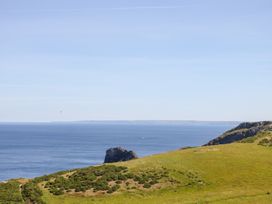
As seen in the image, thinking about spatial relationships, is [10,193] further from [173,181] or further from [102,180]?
[173,181]

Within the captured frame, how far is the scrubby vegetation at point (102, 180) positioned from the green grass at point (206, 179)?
1.31 metres

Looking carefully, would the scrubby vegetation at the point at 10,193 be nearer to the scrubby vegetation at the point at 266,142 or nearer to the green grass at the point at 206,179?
the green grass at the point at 206,179

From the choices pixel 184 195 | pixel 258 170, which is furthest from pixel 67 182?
pixel 258 170

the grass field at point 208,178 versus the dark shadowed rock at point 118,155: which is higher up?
the grass field at point 208,178

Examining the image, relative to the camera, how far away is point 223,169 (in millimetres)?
50844

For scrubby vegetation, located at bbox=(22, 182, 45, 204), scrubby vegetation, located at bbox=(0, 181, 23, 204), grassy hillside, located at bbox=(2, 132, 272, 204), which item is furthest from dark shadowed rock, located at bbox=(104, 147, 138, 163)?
scrubby vegetation, located at bbox=(22, 182, 45, 204)

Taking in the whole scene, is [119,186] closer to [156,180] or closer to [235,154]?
[156,180]

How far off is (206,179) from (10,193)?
2363cm

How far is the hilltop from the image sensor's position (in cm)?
4319

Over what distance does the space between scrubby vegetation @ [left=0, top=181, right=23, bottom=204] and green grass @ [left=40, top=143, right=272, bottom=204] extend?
3.17m

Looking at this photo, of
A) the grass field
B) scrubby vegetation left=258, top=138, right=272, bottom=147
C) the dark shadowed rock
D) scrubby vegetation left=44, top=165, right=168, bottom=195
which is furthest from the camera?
the dark shadowed rock

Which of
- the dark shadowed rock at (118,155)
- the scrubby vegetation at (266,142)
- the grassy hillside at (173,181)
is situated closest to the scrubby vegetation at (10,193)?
the grassy hillside at (173,181)

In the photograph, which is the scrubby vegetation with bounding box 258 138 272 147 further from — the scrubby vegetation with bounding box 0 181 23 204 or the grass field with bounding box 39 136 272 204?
the scrubby vegetation with bounding box 0 181 23 204

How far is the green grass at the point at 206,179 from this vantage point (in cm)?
4269
